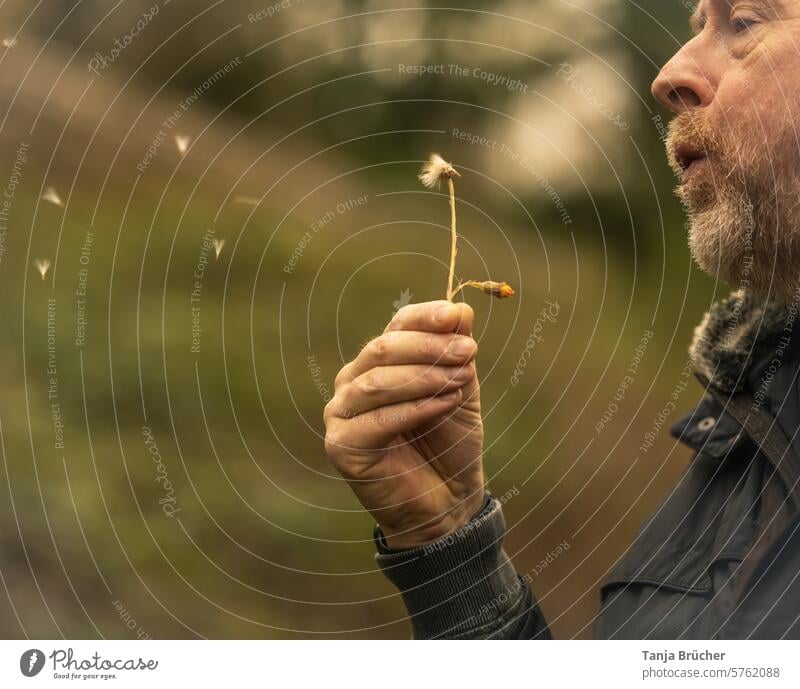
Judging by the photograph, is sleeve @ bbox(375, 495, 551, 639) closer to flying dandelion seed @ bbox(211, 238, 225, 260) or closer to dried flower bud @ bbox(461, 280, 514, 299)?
dried flower bud @ bbox(461, 280, 514, 299)

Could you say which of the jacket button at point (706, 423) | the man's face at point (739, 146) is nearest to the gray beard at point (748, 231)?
the man's face at point (739, 146)

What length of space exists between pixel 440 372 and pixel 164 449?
48 cm

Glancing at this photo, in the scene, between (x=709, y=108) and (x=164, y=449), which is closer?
(x=709, y=108)

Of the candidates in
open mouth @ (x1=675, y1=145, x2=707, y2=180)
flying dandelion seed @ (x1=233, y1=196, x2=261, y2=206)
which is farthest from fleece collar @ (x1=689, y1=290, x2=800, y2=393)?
flying dandelion seed @ (x1=233, y1=196, x2=261, y2=206)

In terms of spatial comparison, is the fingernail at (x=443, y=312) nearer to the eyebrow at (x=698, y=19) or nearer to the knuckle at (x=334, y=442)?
the knuckle at (x=334, y=442)

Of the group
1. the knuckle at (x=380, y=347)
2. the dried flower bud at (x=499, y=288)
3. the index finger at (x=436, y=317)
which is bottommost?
the knuckle at (x=380, y=347)

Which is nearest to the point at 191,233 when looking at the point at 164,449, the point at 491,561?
the point at 164,449

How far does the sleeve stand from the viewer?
2.36 ft

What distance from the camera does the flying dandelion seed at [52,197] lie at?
3.16ft

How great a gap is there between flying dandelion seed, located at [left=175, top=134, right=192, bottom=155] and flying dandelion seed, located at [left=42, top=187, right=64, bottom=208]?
152 mm

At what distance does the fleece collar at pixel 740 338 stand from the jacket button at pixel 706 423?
0.04 m

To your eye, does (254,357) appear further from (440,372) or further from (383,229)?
(440,372)
